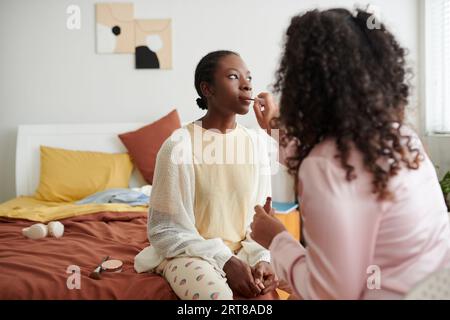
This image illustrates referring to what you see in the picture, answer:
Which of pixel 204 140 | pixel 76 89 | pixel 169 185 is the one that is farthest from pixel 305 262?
pixel 76 89

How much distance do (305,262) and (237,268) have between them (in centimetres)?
45

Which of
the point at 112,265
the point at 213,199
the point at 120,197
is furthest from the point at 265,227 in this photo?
the point at 120,197

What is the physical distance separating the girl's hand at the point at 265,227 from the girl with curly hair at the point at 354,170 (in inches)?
1.3

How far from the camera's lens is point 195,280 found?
3.76 ft

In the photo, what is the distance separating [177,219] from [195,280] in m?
0.22

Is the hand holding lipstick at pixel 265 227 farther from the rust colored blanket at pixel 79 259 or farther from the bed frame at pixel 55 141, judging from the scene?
the bed frame at pixel 55 141

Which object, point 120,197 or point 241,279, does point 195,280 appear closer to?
point 241,279

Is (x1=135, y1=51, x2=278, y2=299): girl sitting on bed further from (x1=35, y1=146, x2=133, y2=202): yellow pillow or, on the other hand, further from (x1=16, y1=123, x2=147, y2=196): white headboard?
(x1=16, y1=123, x2=147, y2=196): white headboard

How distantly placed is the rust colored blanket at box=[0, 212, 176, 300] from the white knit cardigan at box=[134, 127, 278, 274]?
0.11 metres

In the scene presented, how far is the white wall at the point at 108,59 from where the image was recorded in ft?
11.0

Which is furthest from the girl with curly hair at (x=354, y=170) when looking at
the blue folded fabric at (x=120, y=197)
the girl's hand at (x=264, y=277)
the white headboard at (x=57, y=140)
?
the white headboard at (x=57, y=140)

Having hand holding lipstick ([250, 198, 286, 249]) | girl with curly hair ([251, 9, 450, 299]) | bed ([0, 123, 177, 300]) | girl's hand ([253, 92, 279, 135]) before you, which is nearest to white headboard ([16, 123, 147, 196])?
bed ([0, 123, 177, 300])

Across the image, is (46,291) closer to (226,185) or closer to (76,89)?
(226,185)

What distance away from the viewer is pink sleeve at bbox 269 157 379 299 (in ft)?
2.35
